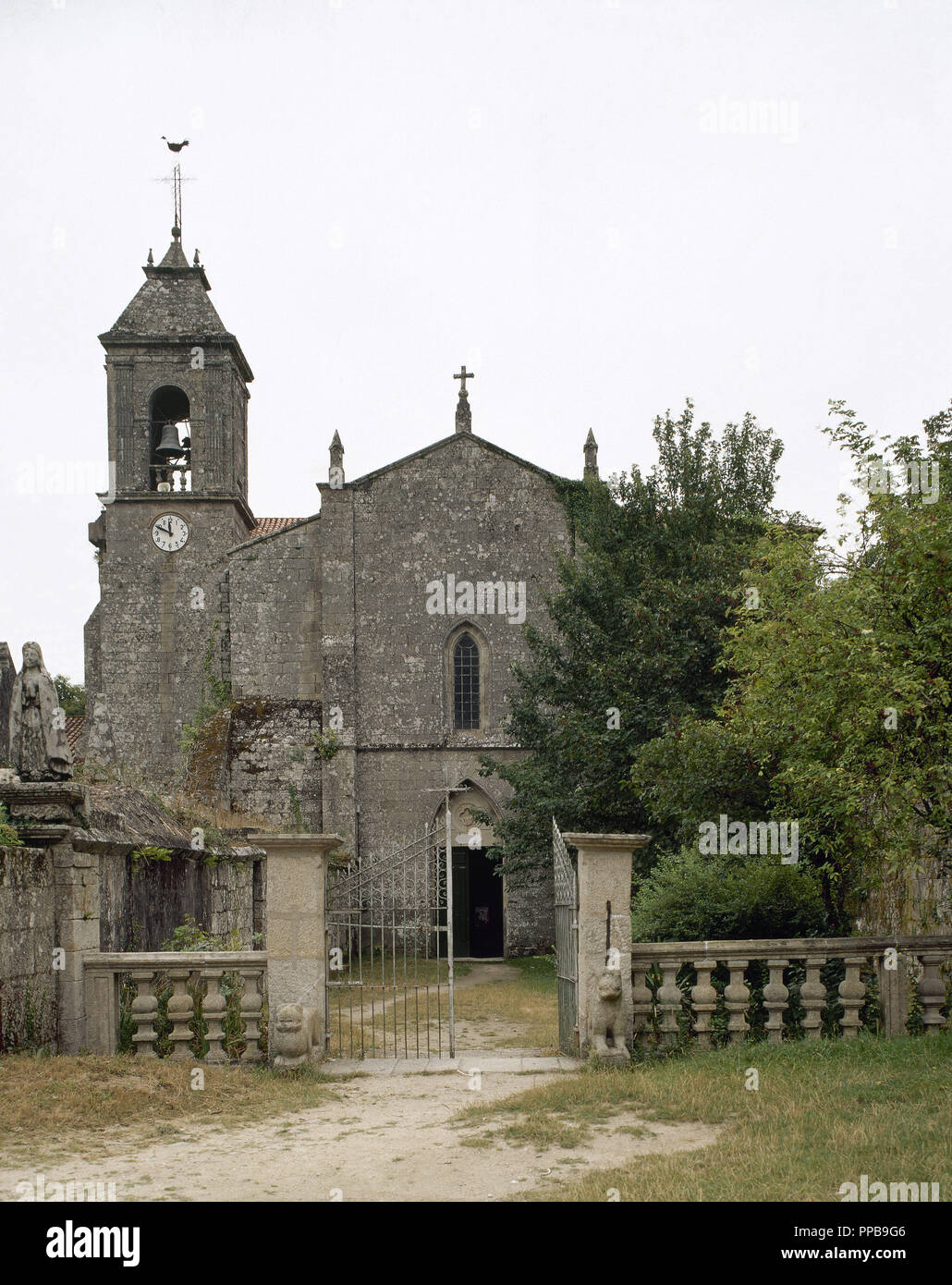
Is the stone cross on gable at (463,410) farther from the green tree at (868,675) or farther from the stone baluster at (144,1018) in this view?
the stone baluster at (144,1018)

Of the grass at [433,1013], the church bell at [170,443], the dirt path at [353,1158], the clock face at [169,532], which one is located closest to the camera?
the dirt path at [353,1158]

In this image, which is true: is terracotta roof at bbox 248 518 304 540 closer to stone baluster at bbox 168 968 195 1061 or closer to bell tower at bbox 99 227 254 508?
Answer: bell tower at bbox 99 227 254 508

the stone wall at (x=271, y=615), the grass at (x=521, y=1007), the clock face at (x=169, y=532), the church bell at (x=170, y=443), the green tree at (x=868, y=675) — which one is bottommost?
the grass at (x=521, y=1007)

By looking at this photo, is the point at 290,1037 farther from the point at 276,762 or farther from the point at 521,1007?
the point at 276,762

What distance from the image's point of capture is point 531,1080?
8.34 metres

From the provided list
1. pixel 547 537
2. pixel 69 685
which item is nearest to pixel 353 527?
pixel 547 537

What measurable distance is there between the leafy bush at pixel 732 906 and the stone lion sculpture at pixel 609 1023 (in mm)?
1749

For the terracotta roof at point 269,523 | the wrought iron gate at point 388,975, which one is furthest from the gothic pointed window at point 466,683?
the terracotta roof at point 269,523

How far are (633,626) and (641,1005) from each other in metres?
9.24

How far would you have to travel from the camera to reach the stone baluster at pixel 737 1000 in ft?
29.3

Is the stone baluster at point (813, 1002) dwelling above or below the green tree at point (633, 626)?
below

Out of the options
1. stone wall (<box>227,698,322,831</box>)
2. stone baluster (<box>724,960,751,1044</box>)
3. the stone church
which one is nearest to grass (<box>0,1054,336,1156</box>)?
stone baluster (<box>724,960,751,1044</box>)

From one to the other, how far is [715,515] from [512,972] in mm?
9183

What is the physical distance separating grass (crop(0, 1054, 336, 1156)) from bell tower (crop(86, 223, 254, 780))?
17924 millimetres
